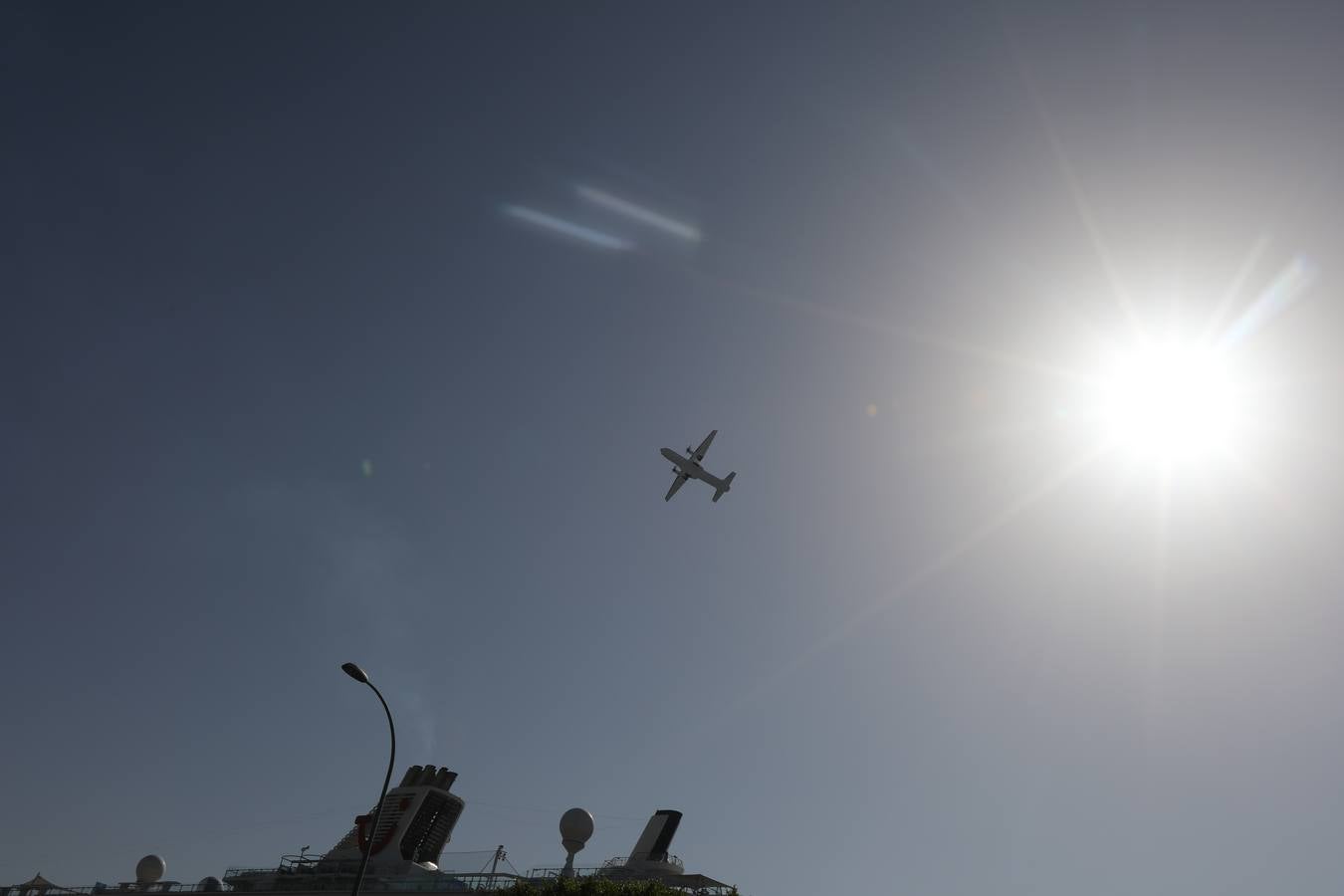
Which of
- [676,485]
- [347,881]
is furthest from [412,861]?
[676,485]

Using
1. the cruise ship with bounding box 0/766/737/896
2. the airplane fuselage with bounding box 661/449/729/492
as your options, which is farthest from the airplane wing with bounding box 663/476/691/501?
the cruise ship with bounding box 0/766/737/896

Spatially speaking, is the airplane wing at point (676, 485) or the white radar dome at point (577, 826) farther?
the airplane wing at point (676, 485)

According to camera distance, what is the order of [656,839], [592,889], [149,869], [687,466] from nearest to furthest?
1. [592,889]
2. [656,839]
3. [149,869]
4. [687,466]

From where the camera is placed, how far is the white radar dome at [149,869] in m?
60.2

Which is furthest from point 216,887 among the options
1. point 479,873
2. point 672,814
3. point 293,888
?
point 672,814

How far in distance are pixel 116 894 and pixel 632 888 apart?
142 feet

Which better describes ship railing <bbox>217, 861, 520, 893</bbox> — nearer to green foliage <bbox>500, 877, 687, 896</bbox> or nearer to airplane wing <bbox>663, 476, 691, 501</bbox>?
green foliage <bbox>500, 877, 687, 896</bbox>

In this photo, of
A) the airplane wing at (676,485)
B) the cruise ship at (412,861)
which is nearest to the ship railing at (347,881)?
the cruise ship at (412,861)

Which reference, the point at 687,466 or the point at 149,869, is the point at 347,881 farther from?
the point at 687,466

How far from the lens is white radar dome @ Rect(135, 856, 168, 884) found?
197 ft

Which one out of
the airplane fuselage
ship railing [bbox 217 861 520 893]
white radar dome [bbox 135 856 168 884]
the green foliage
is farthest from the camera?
the airplane fuselage

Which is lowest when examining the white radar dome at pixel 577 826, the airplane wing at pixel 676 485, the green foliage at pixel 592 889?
the green foliage at pixel 592 889

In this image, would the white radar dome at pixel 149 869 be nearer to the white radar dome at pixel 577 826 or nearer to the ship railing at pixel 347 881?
the ship railing at pixel 347 881

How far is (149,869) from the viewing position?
60.5 m
